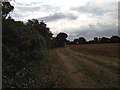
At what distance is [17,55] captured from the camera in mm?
17812

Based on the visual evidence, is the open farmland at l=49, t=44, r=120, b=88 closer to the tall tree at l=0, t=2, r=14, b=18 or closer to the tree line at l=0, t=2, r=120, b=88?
the tree line at l=0, t=2, r=120, b=88

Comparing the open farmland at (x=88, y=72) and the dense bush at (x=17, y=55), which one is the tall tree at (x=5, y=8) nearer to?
the dense bush at (x=17, y=55)

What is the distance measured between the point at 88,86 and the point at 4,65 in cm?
433

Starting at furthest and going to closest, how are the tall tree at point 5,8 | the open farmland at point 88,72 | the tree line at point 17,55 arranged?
the tall tree at point 5,8 < the open farmland at point 88,72 < the tree line at point 17,55

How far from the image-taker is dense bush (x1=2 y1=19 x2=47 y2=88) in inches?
517

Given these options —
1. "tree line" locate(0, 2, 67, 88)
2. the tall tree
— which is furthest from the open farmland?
the tall tree

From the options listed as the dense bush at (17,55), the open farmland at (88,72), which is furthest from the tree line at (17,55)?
the open farmland at (88,72)

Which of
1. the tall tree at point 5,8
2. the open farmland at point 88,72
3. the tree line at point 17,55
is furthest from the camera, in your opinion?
the tall tree at point 5,8

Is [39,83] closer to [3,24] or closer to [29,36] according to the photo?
[3,24]

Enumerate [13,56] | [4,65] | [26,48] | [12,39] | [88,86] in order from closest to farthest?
[88,86] < [4,65] < [13,56] < [12,39] < [26,48]

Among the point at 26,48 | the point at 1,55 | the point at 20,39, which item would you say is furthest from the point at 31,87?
the point at 26,48

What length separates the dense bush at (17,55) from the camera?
Answer: 1313 centimetres

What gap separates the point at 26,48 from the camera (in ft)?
68.8

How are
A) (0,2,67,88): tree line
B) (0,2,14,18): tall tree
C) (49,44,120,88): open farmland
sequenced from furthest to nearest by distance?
1. (0,2,14,18): tall tree
2. (49,44,120,88): open farmland
3. (0,2,67,88): tree line
